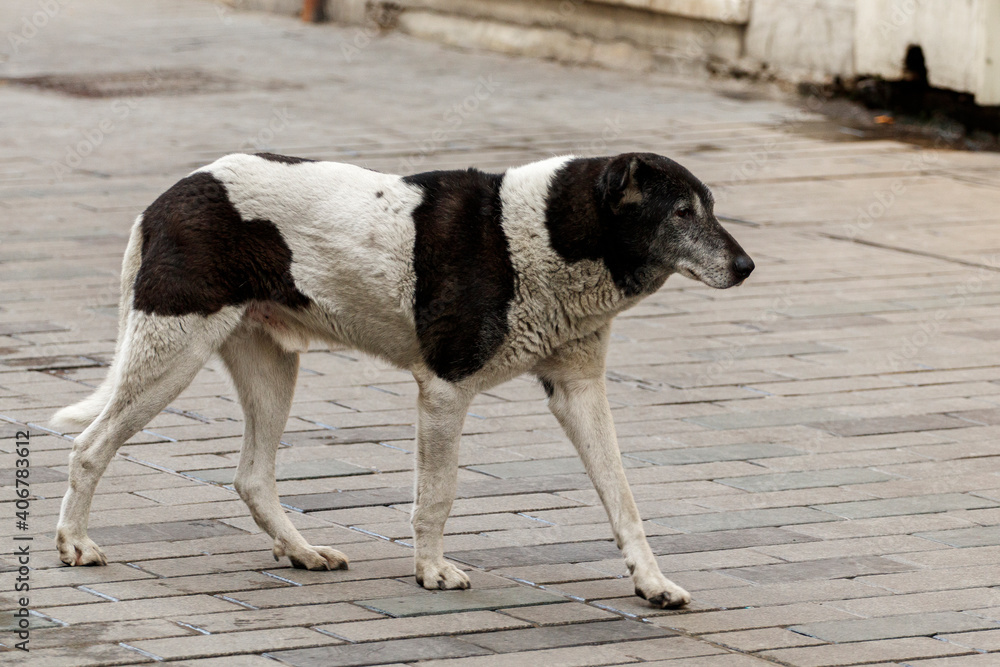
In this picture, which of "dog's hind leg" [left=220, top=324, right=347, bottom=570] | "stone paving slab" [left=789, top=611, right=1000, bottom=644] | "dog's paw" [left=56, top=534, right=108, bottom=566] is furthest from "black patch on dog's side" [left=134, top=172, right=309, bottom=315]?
"stone paving slab" [left=789, top=611, right=1000, bottom=644]

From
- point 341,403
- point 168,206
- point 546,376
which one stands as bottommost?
point 341,403

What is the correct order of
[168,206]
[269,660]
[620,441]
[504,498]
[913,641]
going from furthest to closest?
[620,441] → [504,498] → [168,206] → [913,641] → [269,660]

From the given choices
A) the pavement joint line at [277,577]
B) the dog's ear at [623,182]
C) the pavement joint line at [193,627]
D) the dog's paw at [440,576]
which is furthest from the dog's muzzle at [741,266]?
the pavement joint line at [193,627]

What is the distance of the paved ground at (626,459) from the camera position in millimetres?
4598

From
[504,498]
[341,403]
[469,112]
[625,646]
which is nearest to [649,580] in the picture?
[625,646]

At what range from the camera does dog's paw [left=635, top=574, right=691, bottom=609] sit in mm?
4812

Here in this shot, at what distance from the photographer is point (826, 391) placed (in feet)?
23.9

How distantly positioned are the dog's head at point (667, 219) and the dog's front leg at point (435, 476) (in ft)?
2.51

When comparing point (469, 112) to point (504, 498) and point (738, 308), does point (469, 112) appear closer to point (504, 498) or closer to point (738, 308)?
point (738, 308)

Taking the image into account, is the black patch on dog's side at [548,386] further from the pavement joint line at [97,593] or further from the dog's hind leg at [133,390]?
the pavement joint line at [97,593]

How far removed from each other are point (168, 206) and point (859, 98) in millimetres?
11335

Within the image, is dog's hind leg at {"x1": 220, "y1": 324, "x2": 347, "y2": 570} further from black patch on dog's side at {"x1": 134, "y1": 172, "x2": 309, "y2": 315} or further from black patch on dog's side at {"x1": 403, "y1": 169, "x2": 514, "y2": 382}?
black patch on dog's side at {"x1": 403, "y1": 169, "x2": 514, "y2": 382}

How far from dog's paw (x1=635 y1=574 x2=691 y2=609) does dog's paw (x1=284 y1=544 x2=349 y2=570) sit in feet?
3.28

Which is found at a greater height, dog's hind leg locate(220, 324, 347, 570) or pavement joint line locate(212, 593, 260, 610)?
dog's hind leg locate(220, 324, 347, 570)
